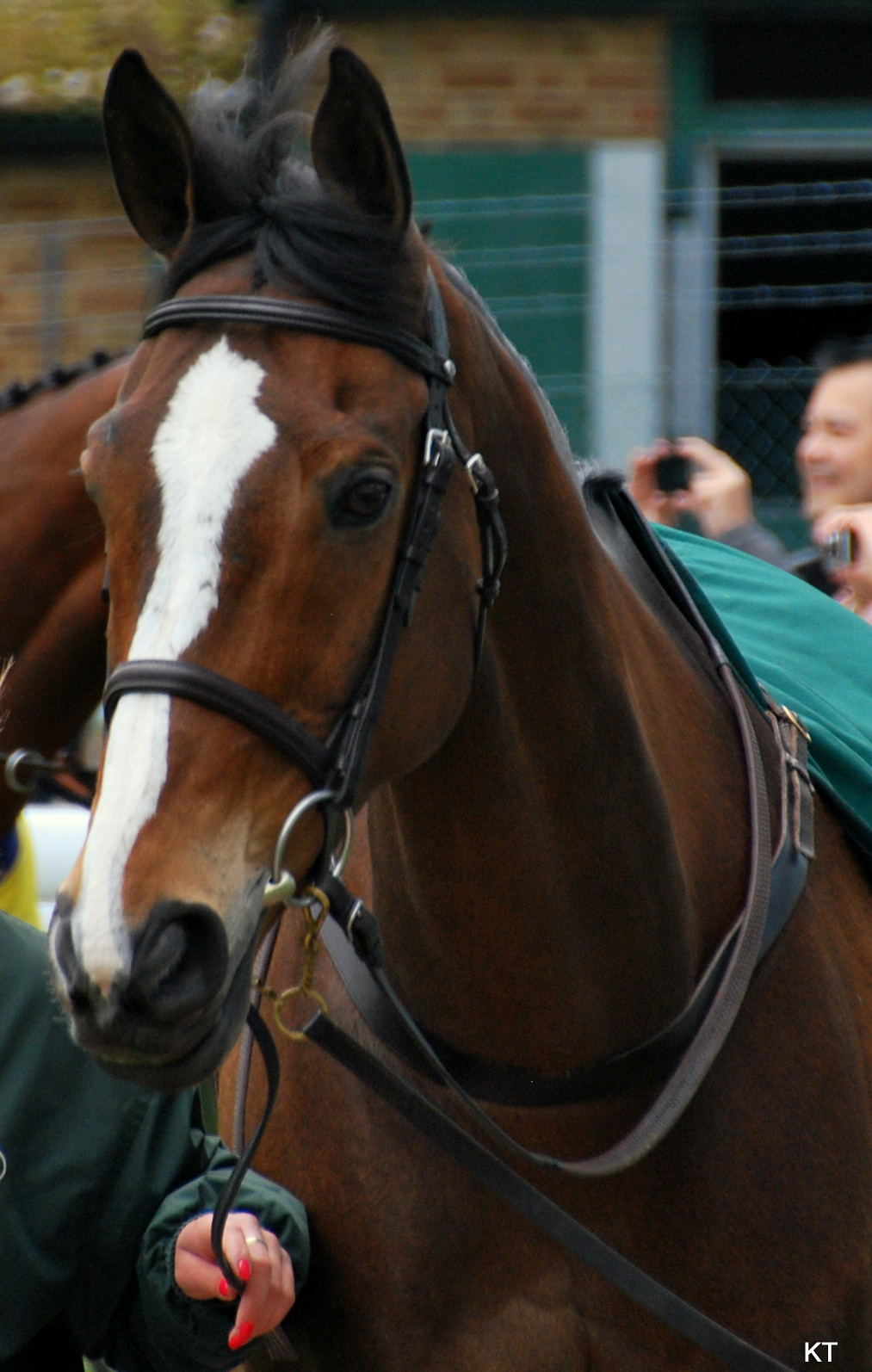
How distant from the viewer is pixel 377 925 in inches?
72.5

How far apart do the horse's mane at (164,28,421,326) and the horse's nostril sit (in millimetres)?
637

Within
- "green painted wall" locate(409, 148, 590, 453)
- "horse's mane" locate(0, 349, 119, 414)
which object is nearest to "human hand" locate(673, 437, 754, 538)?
"horse's mane" locate(0, 349, 119, 414)

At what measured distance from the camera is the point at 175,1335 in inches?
78.4

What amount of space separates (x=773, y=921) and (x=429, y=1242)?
1.90 ft

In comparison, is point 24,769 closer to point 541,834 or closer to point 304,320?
A: point 541,834

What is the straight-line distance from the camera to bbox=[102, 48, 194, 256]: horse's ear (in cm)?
179

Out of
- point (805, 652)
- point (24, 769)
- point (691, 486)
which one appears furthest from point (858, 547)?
point (24, 769)

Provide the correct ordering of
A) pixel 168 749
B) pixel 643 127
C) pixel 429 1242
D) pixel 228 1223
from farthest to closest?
pixel 643 127 → pixel 429 1242 → pixel 228 1223 → pixel 168 749

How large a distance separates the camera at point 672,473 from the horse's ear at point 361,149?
1.91 meters

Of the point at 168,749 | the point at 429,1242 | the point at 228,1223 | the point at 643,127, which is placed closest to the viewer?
the point at 168,749

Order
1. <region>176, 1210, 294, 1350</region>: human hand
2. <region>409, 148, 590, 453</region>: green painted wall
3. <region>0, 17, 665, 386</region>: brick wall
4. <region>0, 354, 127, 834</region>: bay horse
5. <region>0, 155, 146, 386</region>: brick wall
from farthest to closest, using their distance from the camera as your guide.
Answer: <region>0, 17, 665, 386</region>: brick wall
<region>0, 155, 146, 386</region>: brick wall
<region>409, 148, 590, 453</region>: green painted wall
<region>0, 354, 127, 834</region>: bay horse
<region>176, 1210, 294, 1350</region>: human hand

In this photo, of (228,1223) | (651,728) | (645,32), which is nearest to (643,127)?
(645,32)

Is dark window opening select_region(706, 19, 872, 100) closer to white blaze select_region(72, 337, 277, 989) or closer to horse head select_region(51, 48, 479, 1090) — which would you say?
horse head select_region(51, 48, 479, 1090)

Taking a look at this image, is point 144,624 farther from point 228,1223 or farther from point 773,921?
point 773,921
